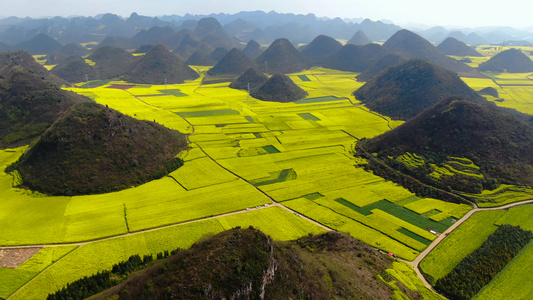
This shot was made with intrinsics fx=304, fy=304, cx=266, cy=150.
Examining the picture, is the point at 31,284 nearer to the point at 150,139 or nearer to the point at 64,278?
the point at 64,278

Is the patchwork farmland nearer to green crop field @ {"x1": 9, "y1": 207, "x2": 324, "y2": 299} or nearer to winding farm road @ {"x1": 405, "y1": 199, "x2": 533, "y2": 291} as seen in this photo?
green crop field @ {"x1": 9, "y1": 207, "x2": 324, "y2": 299}

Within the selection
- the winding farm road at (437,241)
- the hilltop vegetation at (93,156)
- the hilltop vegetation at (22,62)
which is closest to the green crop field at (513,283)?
the winding farm road at (437,241)

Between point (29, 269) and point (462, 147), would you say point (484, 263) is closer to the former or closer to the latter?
point (462, 147)

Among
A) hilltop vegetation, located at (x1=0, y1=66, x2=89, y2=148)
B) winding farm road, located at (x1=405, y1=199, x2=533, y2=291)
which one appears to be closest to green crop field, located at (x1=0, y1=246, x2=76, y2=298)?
winding farm road, located at (x1=405, y1=199, x2=533, y2=291)

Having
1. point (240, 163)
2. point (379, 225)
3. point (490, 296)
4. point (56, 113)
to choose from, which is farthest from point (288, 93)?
point (490, 296)

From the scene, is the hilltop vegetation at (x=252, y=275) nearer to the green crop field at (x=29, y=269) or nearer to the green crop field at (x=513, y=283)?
the green crop field at (x=513, y=283)

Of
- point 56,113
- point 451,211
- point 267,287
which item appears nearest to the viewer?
point 267,287

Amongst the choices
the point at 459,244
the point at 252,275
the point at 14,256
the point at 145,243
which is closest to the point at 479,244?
the point at 459,244

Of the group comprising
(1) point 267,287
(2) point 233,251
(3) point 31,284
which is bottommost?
(3) point 31,284
